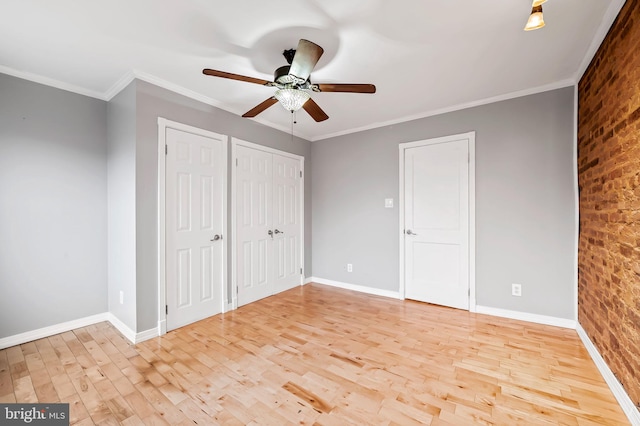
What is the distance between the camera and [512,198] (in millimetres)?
2947

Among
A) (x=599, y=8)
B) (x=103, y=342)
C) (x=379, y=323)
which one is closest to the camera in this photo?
(x=599, y=8)

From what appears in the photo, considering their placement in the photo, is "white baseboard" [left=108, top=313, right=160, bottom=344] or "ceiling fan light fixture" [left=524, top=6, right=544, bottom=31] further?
"white baseboard" [left=108, top=313, right=160, bottom=344]

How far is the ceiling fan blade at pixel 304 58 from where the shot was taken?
66.4 inches

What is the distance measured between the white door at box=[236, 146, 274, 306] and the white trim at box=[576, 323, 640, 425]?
133 inches

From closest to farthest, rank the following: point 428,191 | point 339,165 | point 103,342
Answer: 1. point 103,342
2. point 428,191
3. point 339,165

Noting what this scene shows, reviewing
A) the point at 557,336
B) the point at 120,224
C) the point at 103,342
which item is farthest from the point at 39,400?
the point at 557,336

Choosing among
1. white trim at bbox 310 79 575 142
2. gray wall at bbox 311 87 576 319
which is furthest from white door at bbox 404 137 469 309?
white trim at bbox 310 79 575 142

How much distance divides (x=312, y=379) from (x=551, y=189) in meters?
2.99

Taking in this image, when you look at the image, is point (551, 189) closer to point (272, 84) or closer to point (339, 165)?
point (339, 165)

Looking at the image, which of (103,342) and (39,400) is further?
(103,342)

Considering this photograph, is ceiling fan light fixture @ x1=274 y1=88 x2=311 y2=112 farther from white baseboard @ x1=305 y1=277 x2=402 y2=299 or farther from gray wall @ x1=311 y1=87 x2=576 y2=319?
white baseboard @ x1=305 y1=277 x2=402 y2=299

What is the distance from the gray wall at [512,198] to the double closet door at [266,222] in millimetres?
1221

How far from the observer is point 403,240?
366 centimetres

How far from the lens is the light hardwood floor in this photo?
1.60 metres
